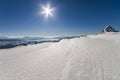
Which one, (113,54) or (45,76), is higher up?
(113,54)

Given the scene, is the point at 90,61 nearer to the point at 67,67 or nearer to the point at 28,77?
the point at 67,67

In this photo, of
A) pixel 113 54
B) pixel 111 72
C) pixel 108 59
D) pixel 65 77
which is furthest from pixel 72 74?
pixel 113 54

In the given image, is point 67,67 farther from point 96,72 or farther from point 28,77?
point 28,77

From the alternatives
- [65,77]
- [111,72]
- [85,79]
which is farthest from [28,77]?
[111,72]

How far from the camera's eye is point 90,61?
1581cm

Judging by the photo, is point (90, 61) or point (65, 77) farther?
point (90, 61)

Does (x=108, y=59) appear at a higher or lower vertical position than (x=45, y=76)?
higher

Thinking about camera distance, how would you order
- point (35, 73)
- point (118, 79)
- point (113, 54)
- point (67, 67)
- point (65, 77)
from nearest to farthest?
point (118, 79), point (65, 77), point (35, 73), point (67, 67), point (113, 54)

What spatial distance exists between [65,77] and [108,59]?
20.4ft

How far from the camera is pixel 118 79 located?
11156 mm

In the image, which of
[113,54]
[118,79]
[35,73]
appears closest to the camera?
[118,79]

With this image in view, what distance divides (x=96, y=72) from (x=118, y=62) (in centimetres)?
338

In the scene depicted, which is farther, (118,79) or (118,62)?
(118,62)

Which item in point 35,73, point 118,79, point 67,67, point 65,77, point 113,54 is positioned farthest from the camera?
point 113,54
